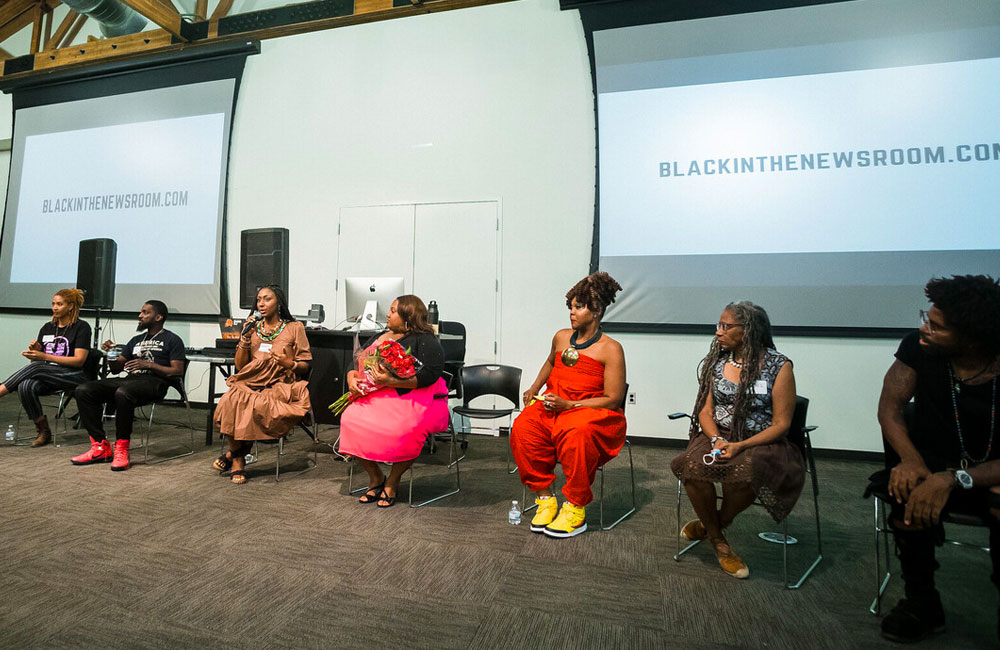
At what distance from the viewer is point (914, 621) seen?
166 centimetres

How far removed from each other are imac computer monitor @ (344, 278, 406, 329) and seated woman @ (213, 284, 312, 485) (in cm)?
66

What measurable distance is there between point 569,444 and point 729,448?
70cm

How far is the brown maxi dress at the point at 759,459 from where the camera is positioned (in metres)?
2.05

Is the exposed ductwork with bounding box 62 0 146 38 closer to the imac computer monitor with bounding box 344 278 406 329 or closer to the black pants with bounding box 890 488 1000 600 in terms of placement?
the imac computer monitor with bounding box 344 278 406 329

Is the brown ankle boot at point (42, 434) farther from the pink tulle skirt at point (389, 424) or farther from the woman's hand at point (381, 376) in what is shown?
the woman's hand at point (381, 376)

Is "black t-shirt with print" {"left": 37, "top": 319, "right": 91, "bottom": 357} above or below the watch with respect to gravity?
above

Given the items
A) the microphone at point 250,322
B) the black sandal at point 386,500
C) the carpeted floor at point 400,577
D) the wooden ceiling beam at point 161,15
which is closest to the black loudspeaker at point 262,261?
the microphone at point 250,322

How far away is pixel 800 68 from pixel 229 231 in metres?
5.85

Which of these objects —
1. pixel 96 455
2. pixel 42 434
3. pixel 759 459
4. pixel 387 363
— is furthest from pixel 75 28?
pixel 759 459

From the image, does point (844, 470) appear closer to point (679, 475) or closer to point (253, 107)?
point (679, 475)

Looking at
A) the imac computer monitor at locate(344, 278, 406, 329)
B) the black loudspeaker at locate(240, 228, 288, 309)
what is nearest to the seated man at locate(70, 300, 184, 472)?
the black loudspeaker at locate(240, 228, 288, 309)

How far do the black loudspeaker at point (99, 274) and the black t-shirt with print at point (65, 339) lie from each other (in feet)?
4.61

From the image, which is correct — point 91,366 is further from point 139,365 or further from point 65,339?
point 139,365

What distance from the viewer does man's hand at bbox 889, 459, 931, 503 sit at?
5.52ft
